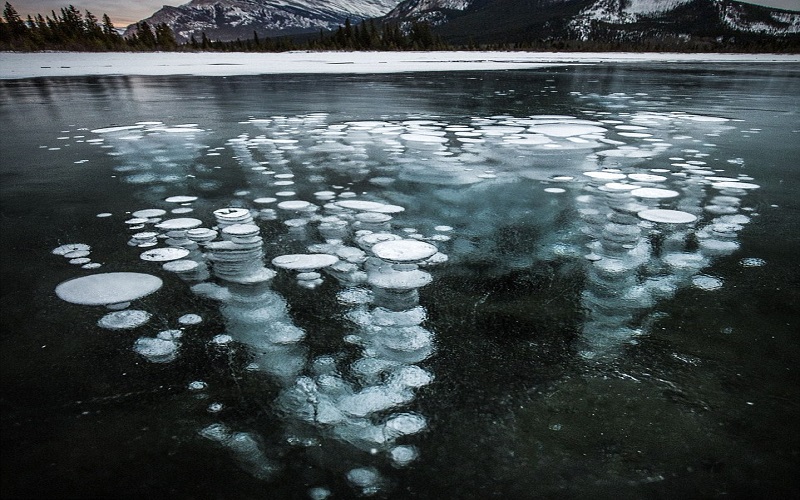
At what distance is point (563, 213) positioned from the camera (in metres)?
3.04

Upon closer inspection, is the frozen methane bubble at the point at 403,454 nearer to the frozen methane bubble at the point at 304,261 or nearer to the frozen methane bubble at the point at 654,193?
the frozen methane bubble at the point at 304,261

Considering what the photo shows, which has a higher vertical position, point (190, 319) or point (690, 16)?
point (690, 16)

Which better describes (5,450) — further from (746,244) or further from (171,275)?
(746,244)

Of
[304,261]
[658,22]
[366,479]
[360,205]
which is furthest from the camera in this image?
[658,22]

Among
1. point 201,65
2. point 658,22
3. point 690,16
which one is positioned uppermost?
point 690,16

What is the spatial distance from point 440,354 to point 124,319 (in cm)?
124

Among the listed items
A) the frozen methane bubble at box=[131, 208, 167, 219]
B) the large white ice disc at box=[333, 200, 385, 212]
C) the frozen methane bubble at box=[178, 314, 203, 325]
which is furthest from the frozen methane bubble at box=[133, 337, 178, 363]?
the large white ice disc at box=[333, 200, 385, 212]

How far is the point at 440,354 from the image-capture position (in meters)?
1.62

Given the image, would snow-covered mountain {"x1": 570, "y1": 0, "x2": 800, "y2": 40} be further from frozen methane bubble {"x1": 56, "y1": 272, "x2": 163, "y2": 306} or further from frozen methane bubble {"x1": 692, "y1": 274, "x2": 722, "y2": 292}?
frozen methane bubble {"x1": 56, "y1": 272, "x2": 163, "y2": 306}

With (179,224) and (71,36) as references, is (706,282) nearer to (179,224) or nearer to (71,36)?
(179,224)

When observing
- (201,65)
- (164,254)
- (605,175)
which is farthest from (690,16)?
(164,254)

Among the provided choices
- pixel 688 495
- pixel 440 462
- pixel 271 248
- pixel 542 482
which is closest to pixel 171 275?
pixel 271 248

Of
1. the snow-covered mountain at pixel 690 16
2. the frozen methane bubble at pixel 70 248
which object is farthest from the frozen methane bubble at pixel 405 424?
the snow-covered mountain at pixel 690 16

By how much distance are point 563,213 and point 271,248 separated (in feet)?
6.05
